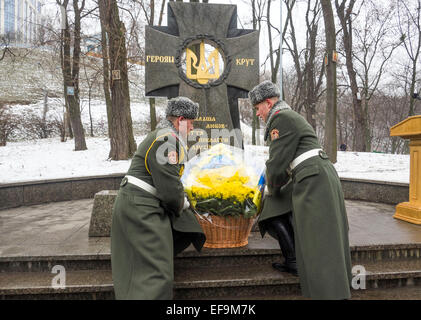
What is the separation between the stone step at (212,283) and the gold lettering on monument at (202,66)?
167 inches

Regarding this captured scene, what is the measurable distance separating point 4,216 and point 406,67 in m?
28.5

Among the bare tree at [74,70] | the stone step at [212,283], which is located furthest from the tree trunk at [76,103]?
the stone step at [212,283]

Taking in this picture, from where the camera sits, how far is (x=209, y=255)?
3.63m

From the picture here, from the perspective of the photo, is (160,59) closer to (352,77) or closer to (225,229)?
(225,229)

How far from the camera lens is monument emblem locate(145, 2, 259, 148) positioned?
683 cm

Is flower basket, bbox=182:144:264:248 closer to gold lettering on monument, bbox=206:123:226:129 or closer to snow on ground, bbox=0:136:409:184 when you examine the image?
gold lettering on monument, bbox=206:123:226:129

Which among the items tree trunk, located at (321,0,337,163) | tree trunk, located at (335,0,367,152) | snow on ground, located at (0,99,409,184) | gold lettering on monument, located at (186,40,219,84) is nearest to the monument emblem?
gold lettering on monument, located at (186,40,219,84)

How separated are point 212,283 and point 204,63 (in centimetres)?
477

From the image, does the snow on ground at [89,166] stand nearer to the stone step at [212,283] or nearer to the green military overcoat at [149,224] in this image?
the stone step at [212,283]

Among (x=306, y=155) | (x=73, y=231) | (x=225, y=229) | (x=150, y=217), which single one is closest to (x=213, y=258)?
(x=225, y=229)

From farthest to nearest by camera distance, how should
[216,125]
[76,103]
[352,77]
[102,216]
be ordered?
[352,77] < [76,103] < [216,125] < [102,216]

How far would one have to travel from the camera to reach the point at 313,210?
2.81 m

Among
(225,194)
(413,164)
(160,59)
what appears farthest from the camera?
(160,59)

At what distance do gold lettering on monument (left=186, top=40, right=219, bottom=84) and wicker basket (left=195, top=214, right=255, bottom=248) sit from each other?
3.92 m
